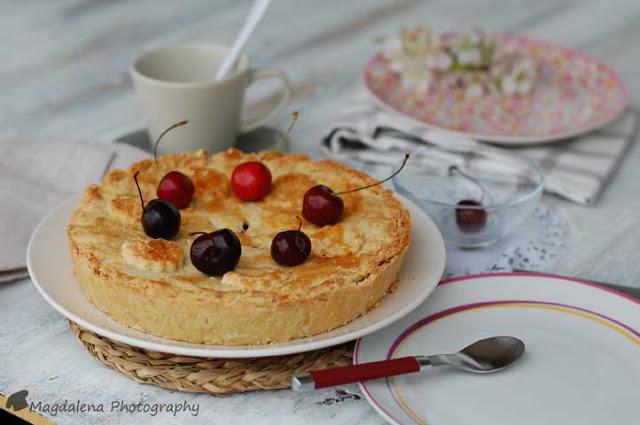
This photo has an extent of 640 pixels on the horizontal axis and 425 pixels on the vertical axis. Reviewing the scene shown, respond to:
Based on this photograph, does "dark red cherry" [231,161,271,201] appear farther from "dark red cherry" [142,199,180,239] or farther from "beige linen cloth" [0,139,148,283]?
"beige linen cloth" [0,139,148,283]

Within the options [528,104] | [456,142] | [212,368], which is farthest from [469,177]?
[212,368]

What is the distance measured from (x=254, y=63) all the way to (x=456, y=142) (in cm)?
78

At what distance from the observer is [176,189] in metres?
1.45

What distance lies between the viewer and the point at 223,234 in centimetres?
124

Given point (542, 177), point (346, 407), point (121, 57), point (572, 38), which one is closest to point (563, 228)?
point (542, 177)

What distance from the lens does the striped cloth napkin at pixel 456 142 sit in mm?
1895

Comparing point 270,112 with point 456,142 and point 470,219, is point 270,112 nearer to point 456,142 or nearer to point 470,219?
point 456,142

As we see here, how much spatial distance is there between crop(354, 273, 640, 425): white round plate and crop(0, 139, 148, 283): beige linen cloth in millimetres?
730

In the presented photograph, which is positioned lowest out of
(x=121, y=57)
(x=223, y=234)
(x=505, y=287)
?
(x=121, y=57)

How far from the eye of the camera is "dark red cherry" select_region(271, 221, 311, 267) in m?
1.28

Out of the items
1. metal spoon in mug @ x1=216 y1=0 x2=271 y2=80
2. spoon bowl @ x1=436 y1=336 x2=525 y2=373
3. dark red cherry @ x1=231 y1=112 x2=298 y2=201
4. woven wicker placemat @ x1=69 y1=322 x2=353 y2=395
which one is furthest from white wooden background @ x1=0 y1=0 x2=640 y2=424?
dark red cherry @ x1=231 y1=112 x2=298 y2=201

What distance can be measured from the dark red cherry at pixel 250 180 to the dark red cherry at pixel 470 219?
353 millimetres

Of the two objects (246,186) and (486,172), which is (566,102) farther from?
(246,186)

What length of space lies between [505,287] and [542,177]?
36 cm
